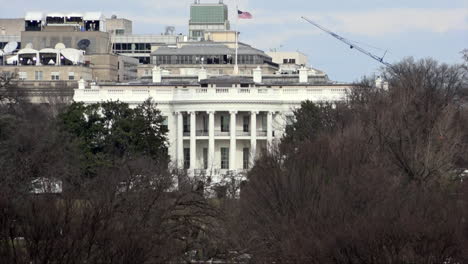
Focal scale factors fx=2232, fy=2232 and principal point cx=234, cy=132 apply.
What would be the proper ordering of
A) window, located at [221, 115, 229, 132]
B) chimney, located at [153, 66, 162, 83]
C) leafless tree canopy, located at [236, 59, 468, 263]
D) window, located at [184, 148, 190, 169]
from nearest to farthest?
leafless tree canopy, located at [236, 59, 468, 263] < window, located at [184, 148, 190, 169] < window, located at [221, 115, 229, 132] < chimney, located at [153, 66, 162, 83]

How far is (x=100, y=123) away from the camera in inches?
5404

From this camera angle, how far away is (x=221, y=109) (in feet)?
518

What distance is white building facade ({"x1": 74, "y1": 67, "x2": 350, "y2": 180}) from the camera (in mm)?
157750

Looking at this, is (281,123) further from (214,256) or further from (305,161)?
(214,256)

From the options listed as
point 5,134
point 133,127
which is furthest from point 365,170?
point 133,127

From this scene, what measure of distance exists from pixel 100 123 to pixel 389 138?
1134 inches

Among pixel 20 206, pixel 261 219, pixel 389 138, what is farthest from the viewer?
pixel 389 138

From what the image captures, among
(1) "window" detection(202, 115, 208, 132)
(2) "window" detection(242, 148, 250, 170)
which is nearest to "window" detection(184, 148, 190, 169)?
(1) "window" detection(202, 115, 208, 132)

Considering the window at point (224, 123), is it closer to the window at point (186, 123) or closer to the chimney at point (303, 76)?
the window at point (186, 123)

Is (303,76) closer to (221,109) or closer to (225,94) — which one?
(225,94)

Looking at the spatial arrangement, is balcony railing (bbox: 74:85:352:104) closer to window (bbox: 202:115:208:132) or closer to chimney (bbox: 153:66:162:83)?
window (bbox: 202:115:208:132)

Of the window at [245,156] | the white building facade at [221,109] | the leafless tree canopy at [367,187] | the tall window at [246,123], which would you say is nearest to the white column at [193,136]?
the white building facade at [221,109]

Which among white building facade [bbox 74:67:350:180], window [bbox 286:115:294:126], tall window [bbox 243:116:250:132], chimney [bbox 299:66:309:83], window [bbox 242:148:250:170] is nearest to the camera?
window [bbox 286:115:294:126]

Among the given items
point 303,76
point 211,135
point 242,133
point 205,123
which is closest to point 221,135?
point 211,135
